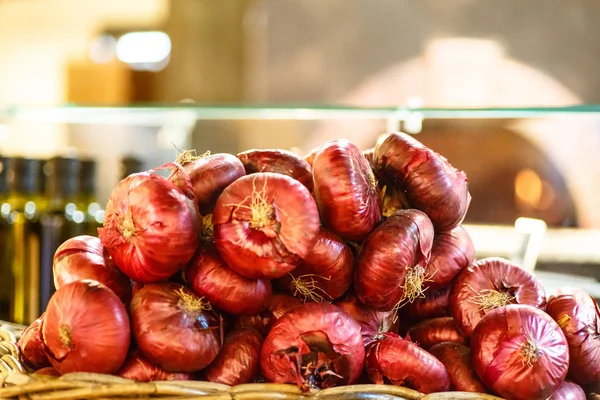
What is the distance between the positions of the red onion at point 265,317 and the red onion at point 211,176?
15 cm

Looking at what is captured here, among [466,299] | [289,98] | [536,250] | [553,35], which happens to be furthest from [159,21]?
[466,299]

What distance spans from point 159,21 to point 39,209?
3363 mm

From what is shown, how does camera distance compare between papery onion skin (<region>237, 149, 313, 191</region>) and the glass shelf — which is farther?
the glass shelf

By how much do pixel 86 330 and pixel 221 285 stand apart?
161mm

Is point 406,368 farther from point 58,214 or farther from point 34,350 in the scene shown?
point 58,214

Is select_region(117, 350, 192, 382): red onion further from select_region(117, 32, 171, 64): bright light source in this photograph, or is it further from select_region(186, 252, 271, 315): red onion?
select_region(117, 32, 171, 64): bright light source

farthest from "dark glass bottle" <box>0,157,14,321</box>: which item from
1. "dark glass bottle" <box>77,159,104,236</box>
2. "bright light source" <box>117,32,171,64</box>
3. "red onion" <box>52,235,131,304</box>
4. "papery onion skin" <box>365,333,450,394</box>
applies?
"bright light source" <box>117,32,171,64</box>

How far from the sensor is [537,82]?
7.67 feet

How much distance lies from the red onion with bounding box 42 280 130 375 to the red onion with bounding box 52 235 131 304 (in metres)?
0.08

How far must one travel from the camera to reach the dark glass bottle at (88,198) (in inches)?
57.0

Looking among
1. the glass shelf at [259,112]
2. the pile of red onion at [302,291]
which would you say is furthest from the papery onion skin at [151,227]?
the glass shelf at [259,112]

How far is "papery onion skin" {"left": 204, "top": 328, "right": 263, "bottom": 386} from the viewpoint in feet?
2.57

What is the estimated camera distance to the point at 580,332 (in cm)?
84

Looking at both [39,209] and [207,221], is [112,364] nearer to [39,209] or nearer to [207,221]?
[207,221]
